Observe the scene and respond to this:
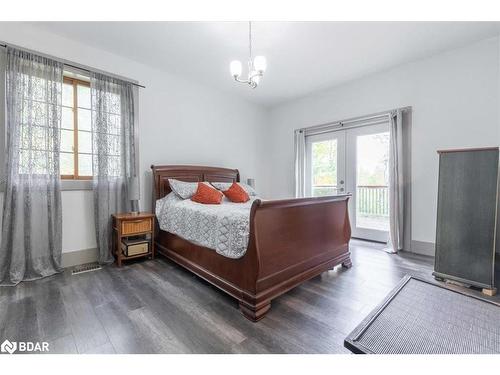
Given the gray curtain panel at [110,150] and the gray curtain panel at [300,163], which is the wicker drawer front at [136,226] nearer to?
the gray curtain panel at [110,150]

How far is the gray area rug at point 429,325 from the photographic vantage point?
1.36m

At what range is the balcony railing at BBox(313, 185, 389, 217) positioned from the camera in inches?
146

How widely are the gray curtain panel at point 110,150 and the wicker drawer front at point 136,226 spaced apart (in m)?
0.30

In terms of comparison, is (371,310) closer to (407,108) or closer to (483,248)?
(483,248)

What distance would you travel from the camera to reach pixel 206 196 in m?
3.03

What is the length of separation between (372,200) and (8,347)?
14.3 feet

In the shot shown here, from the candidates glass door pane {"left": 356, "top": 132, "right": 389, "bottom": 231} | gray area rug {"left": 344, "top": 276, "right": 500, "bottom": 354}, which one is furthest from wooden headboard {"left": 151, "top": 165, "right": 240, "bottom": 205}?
gray area rug {"left": 344, "top": 276, "right": 500, "bottom": 354}

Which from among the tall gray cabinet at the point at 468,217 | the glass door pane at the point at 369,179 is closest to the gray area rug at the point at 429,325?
the tall gray cabinet at the point at 468,217

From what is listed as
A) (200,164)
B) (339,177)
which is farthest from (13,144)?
(339,177)

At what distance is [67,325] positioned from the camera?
1584mm

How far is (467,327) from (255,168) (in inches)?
156

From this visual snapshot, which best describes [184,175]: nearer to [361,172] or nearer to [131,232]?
[131,232]

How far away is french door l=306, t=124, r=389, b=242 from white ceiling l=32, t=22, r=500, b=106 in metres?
1.02

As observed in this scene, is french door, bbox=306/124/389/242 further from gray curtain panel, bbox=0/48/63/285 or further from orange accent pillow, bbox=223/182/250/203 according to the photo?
gray curtain panel, bbox=0/48/63/285
